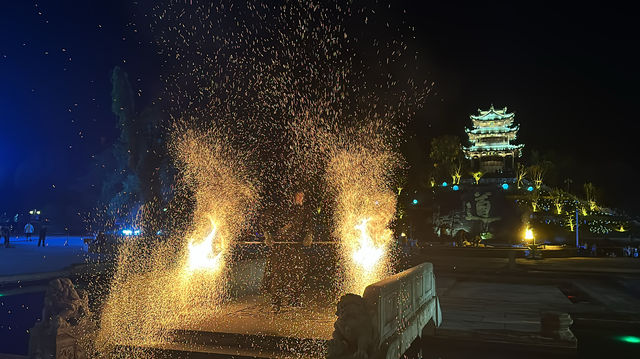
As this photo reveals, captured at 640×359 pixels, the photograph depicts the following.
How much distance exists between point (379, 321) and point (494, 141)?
79.6 meters

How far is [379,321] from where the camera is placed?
5.43 meters

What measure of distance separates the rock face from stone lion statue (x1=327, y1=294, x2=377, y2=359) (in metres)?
3.52

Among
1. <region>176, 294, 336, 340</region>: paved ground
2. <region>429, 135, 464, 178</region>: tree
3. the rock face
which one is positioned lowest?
<region>176, 294, 336, 340</region>: paved ground

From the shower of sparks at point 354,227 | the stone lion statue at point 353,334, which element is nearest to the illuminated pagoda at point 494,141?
the shower of sparks at point 354,227

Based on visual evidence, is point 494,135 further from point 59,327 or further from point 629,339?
point 59,327

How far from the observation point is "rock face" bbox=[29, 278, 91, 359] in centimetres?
620

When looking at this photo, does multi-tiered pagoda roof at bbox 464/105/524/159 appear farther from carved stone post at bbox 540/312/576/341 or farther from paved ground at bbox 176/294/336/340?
paved ground at bbox 176/294/336/340

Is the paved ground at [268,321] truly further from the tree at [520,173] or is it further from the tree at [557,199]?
the tree at [520,173]

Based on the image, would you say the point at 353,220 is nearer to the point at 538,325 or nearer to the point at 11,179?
the point at 538,325

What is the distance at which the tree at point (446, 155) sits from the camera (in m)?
77.8

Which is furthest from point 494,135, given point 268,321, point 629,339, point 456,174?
point 268,321

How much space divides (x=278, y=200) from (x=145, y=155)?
42450 millimetres

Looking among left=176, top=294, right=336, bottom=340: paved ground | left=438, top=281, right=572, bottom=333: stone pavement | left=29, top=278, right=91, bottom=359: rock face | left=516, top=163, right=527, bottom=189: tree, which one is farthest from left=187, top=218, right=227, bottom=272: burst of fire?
left=516, top=163, right=527, bottom=189: tree

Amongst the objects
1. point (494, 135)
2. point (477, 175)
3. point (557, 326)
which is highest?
point (494, 135)
